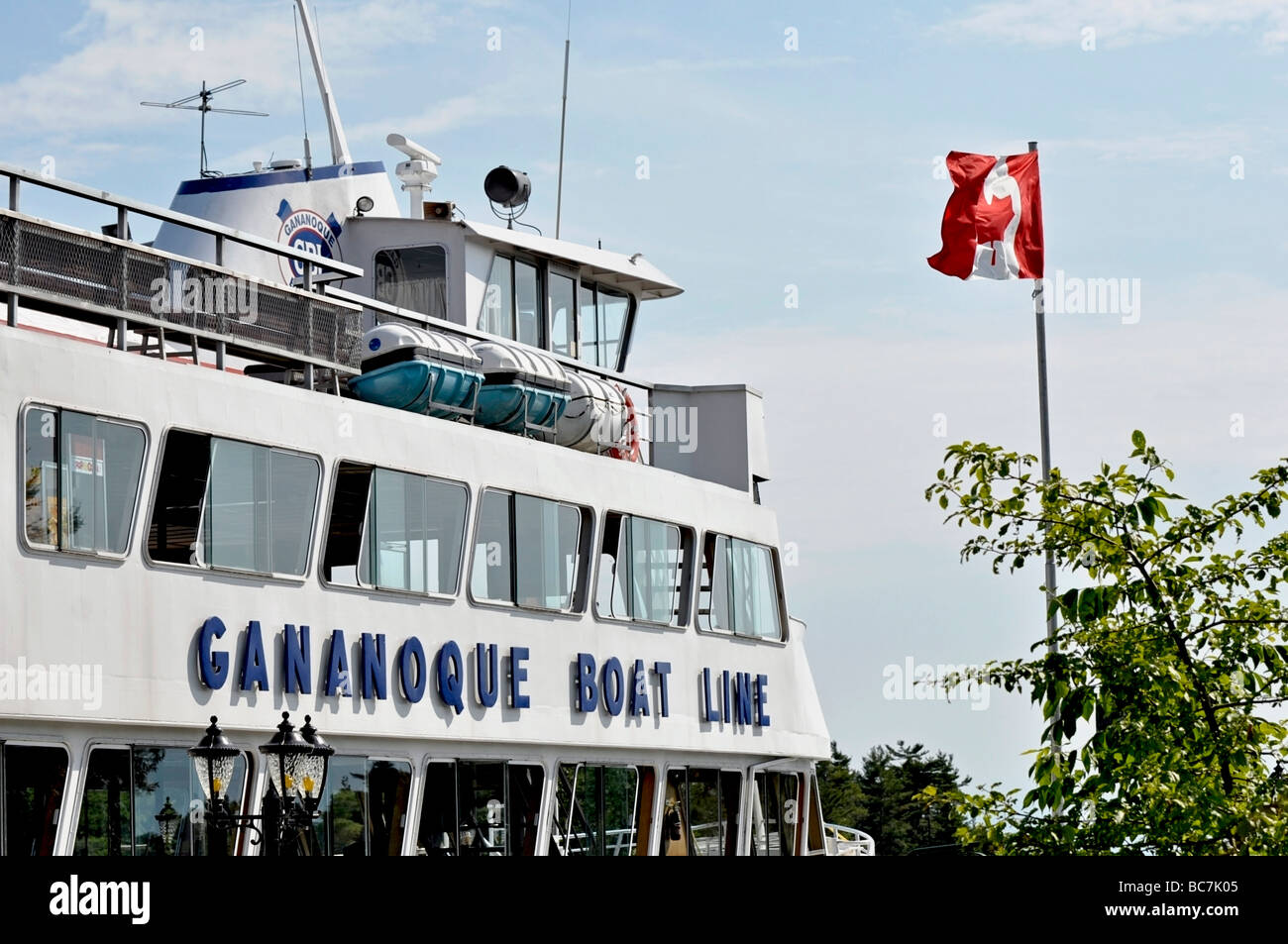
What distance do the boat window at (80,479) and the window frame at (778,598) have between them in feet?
25.0

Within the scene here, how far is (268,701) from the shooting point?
525 inches

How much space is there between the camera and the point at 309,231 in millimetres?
20109

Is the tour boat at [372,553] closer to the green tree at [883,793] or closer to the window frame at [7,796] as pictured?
the window frame at [7,796]

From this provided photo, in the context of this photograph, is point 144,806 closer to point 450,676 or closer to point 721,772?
point 450,676

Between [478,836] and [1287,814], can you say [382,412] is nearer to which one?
[478,836]

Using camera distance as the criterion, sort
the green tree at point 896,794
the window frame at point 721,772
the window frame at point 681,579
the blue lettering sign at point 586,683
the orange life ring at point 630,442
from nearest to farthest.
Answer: the blue lettering sign at point 586,683, the window frame at point 681,579, the window frame at point 721,772, the orange life ring at point 630,442, the green tree at point 896,794

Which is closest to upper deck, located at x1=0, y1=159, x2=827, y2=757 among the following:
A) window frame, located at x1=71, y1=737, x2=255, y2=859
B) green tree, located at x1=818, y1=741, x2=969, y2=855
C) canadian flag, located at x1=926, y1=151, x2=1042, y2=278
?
window frame, located at x1=71, y1=737, x2=255, y2=859

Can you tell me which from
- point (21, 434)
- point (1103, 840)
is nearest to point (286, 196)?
point (21, 434)

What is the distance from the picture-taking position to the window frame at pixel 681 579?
1731 cm

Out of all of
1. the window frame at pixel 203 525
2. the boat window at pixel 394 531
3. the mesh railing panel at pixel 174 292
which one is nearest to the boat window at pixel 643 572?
the boat window at pixel 394 531

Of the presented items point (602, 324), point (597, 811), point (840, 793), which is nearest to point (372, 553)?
point (597, 811)

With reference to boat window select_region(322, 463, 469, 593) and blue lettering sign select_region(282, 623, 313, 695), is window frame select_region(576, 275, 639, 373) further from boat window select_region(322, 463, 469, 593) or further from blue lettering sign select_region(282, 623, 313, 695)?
blue lettering sign select_region(282, 623, 313, 695)

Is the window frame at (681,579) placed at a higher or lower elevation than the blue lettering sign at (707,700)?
higher

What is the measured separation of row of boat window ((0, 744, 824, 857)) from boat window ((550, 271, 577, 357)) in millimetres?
4890
